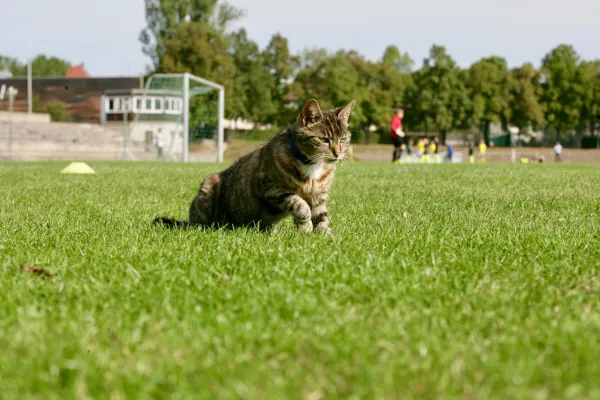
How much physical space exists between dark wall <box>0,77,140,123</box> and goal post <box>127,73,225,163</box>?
25.8 metres

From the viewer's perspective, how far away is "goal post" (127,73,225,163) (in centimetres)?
3300

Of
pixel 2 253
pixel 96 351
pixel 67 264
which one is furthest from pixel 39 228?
pixel 96 351

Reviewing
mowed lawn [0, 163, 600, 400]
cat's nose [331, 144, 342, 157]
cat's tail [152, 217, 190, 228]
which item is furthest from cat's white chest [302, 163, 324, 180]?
cat's tail [152, 217, 190, 228]

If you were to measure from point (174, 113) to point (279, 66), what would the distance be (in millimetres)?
43725

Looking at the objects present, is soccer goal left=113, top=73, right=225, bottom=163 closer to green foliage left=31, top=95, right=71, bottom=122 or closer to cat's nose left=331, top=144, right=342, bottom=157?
green foliage left=31, top=95, right=71, bottom=122

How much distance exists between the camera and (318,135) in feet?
18.8

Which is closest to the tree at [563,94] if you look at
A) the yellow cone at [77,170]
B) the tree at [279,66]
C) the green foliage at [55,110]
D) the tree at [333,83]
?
the tree at [333,83]

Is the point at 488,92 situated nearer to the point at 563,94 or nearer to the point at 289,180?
the point at 563,94

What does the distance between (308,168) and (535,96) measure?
278 feet

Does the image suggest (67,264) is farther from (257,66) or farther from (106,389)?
(257,66)

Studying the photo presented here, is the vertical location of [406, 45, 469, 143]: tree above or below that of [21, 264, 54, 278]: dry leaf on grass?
above

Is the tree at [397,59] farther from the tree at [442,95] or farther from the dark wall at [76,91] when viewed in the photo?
the dark wall at [76,91]

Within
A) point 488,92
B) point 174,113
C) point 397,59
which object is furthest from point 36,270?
point 397,59

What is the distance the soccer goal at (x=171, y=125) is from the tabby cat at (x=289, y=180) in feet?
84.7
